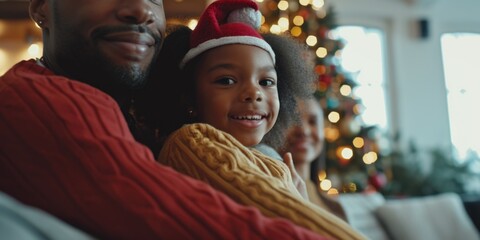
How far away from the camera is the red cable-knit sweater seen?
668 millimetres

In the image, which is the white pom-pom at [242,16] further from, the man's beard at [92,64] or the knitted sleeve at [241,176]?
the knitted sleeve at [241,176]

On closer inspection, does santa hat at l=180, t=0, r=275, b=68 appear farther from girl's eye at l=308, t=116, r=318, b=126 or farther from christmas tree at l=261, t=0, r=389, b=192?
christmas tree at l=261, t=0, r=389, b=192

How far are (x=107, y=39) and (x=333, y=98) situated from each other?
3633mm

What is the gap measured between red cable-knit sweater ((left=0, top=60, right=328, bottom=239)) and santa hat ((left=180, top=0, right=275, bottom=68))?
61 centimetres

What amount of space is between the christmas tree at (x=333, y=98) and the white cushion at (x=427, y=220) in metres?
0.94

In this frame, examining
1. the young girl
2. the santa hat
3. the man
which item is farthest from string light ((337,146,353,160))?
the man

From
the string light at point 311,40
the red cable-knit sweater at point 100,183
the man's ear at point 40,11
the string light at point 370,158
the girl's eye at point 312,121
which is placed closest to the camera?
the red cable-knit sweater at point 100,183

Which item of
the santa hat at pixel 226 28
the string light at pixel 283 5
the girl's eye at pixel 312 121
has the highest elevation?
the santa hat at pixel 226 28

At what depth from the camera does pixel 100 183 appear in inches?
26.8

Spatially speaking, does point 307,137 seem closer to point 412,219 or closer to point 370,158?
point 412,219

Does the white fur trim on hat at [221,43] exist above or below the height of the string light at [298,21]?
above

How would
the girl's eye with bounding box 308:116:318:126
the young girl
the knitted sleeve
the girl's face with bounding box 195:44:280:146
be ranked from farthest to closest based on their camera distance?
the girl's eye with bounding box 308:116:318:126, the girl's face with bounding box 195:44:280:146, the young girl, the knitted sleeve

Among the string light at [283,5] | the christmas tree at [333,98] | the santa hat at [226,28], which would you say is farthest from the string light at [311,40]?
the santa hat at [226,28]

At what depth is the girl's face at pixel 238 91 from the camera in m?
1.28
